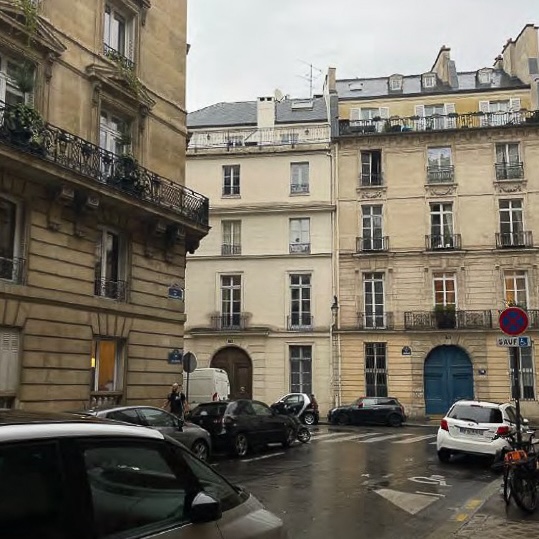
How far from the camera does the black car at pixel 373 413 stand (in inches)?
1195

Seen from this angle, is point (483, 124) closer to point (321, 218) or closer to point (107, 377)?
point (321, 218)

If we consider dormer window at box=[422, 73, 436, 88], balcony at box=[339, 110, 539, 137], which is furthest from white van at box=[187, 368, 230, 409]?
dormer window at box=[422, 73, 436, 88]

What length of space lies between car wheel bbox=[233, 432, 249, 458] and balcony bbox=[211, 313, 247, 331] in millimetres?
20225

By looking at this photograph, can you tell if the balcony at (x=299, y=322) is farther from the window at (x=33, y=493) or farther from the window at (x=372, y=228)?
the window at (x=33, y=493)

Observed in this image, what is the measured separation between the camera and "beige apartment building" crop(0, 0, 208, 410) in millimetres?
15141

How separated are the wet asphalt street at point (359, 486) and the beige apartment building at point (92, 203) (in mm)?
4590

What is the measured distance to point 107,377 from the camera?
17.7 metres

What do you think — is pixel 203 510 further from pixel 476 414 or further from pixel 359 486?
pixel 476 414

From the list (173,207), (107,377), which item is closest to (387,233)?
(173,207)

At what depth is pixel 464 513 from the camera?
30.1 ft

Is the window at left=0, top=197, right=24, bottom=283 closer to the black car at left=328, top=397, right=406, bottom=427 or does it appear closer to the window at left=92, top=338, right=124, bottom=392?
the window at left=92, top=338, right=124, bottom=392

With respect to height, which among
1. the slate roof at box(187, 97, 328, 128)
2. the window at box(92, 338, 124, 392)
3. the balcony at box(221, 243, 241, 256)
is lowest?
the window at box(92, 338, 124, 392)

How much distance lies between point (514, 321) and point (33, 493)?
943 centimetres

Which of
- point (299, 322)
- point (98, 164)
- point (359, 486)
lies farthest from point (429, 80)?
point (359, 486)
